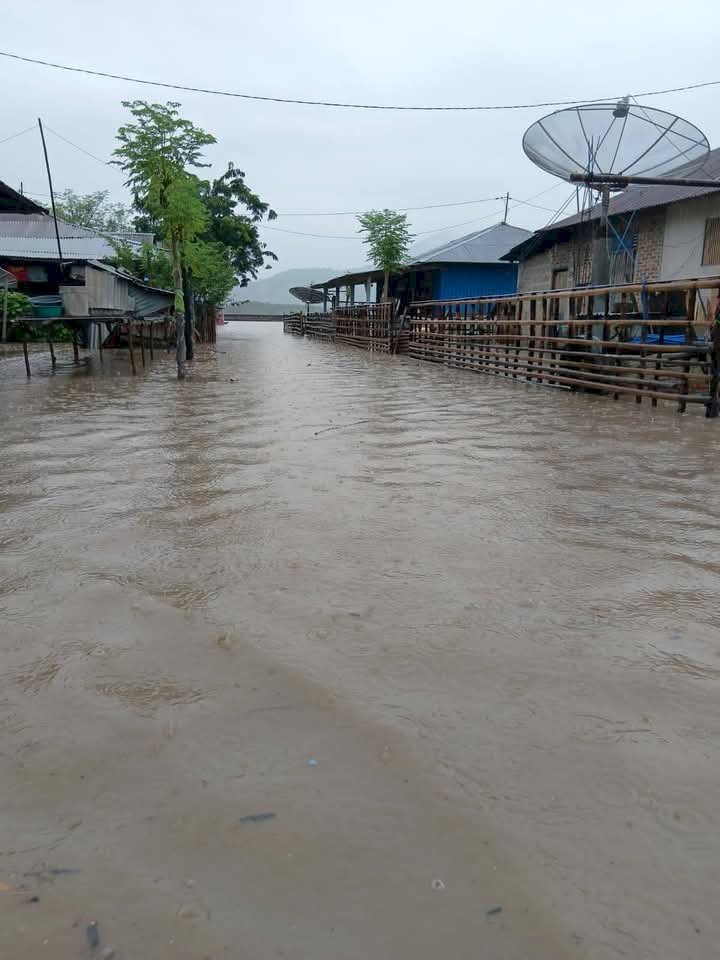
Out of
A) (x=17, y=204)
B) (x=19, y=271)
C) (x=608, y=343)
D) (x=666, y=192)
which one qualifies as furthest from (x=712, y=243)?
(x=19, y=271)

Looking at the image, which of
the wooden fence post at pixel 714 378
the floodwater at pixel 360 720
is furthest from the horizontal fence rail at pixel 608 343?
the floodwater at pixel 360 720

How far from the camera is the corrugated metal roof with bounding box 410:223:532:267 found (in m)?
27.8

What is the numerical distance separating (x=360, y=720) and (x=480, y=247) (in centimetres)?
2836

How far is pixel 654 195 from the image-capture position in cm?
1661

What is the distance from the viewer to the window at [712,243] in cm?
1499

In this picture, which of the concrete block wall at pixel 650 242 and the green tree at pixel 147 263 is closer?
the concrete block wall at pixel 650 242

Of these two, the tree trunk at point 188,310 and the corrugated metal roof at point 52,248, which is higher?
the corrugated metal roof at point 52,248

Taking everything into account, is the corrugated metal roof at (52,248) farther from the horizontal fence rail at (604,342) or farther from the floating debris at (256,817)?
the floating debris at (256,817)

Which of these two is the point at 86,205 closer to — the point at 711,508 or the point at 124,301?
the point at 124,301

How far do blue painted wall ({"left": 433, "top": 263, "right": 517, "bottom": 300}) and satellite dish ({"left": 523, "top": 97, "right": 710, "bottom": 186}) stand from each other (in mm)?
15079

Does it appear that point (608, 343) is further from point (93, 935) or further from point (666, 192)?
point (93, 935)

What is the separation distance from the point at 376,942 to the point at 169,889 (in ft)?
1.61

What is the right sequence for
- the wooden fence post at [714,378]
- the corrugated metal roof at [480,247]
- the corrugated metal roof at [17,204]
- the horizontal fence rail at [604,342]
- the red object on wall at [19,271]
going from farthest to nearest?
the corrugated metal roof at [480,247], the red object on wall at [19,271], the corrugated metal roof at [17,204], the horizontal fence rail at [604,342], the wooden fence post at [714,378]

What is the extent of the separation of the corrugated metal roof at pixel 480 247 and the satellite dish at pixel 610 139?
46.7ft
